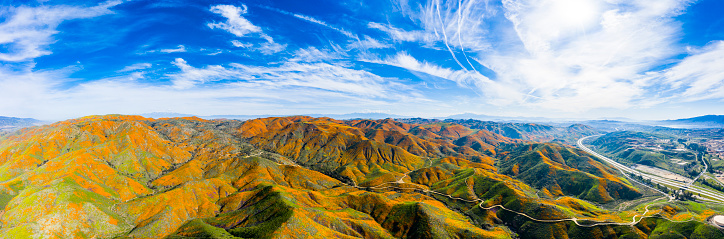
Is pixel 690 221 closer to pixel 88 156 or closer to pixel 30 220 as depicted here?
pixel 30 220

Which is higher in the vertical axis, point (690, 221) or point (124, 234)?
point (690, 221)

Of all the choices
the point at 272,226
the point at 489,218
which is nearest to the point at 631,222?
the point at 489,218

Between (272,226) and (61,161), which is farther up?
(61,161)

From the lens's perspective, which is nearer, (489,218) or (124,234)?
(124,234)

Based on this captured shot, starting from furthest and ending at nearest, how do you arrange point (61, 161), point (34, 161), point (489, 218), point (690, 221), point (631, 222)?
point (34, 161) < point (61, 161) < point (489, 218) < point (631, 222) < point (690, 221)

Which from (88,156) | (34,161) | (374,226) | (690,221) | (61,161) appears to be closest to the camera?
(690,221)

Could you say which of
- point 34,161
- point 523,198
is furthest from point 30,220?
point 523,198

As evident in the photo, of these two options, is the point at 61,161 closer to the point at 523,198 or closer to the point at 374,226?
the point at 374,226

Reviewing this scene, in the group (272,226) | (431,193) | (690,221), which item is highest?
(690,221)

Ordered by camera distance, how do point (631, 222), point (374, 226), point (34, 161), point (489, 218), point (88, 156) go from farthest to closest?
point (34, 161), point (88, 156), point (489, 218), point (374, 226), point (631, 222)
